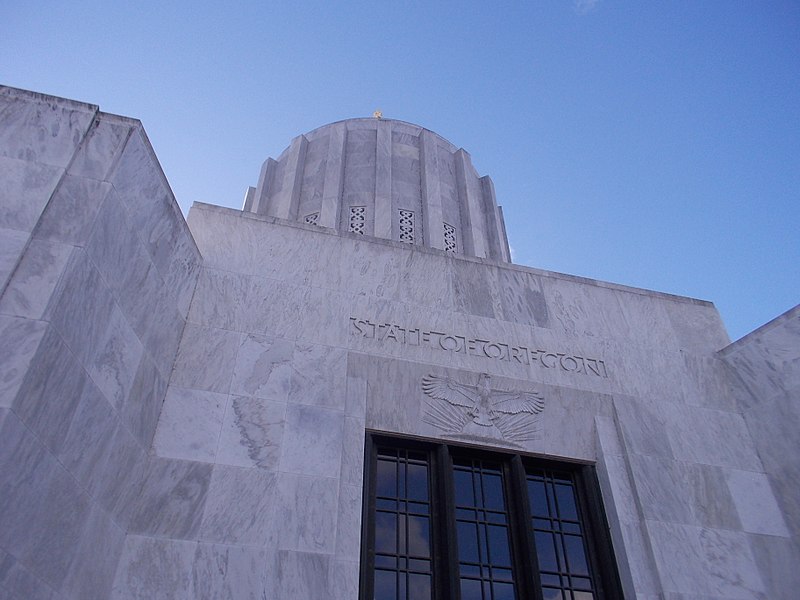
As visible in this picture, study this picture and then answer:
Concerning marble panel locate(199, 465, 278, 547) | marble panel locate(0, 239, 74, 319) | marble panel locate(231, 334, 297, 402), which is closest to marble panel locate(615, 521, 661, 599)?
marble panel locate(199, 465, 278, 547)

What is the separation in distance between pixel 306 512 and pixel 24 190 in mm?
5410

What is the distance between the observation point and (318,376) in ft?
34.3

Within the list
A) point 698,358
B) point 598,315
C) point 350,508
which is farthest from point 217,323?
point 698,358

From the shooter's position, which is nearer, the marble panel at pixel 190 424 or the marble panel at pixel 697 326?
the marble panel at pixel 190 424

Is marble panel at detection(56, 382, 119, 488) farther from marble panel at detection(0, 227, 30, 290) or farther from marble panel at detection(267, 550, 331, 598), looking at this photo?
marble panel at detection(267, 550, 331, 598)

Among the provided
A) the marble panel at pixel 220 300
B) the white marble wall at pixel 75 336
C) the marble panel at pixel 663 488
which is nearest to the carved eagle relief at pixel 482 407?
the marble panel at pixel 663 488

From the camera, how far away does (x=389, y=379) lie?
10.8 metres

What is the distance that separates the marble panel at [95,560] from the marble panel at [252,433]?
171cm

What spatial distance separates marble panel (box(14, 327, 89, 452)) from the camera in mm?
6488

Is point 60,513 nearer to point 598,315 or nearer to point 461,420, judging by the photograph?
point 461,420

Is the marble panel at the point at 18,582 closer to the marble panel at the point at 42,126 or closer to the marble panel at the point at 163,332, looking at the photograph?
the marble panel at the point at 163,332

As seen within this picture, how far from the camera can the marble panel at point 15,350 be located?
6.28 metres

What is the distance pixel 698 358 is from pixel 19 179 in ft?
39.1


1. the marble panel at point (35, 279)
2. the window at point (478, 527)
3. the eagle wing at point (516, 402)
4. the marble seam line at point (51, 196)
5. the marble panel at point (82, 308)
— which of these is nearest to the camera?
the marble panel at point (35, 279)
